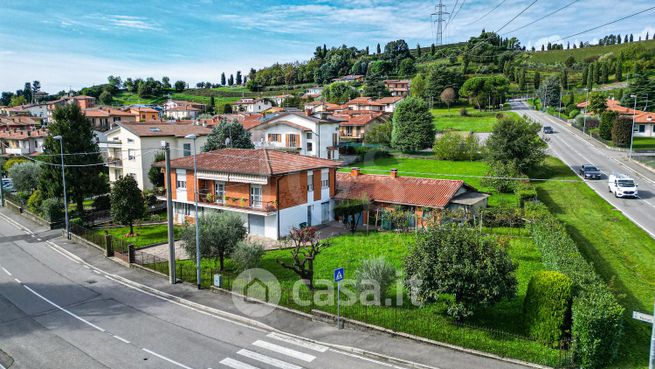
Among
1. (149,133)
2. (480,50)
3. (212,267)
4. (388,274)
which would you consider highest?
(480,50)

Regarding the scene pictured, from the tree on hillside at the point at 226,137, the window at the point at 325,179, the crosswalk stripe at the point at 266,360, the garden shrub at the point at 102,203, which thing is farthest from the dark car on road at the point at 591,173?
the garden shrub at the point at 102,203

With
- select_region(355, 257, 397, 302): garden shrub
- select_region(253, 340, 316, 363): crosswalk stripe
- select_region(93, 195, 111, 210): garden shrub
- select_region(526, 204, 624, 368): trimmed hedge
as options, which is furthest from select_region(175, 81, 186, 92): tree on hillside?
select_region(526, 204, 624, 368): trimmed hedge

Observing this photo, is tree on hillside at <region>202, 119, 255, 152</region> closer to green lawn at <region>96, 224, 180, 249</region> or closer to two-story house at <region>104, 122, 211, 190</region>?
two-story house at <region>104, 122, 211, 190</region>

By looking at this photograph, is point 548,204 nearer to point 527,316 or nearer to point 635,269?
point 635,269

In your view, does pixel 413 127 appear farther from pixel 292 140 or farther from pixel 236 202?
pixel 236 202

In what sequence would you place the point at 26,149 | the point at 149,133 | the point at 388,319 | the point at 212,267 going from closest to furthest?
the point at 388,319
the point at 212,267
the point at 149,133
the point at 26,149

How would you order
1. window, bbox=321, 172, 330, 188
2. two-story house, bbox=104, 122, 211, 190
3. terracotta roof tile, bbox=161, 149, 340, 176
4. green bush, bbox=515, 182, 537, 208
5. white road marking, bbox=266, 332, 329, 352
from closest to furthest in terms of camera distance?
white road marking, bbox=266, 332, 329, 352, terracotta roof tile, bbox=161, 149, 340, 176, green bush, bbox=515, 182, 537, 208, window, bbox=321, 172, 330, 188, two-story house, bbox=104, 122, 211, 190

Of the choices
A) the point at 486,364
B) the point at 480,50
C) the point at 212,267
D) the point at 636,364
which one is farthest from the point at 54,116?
the point at 480,50
